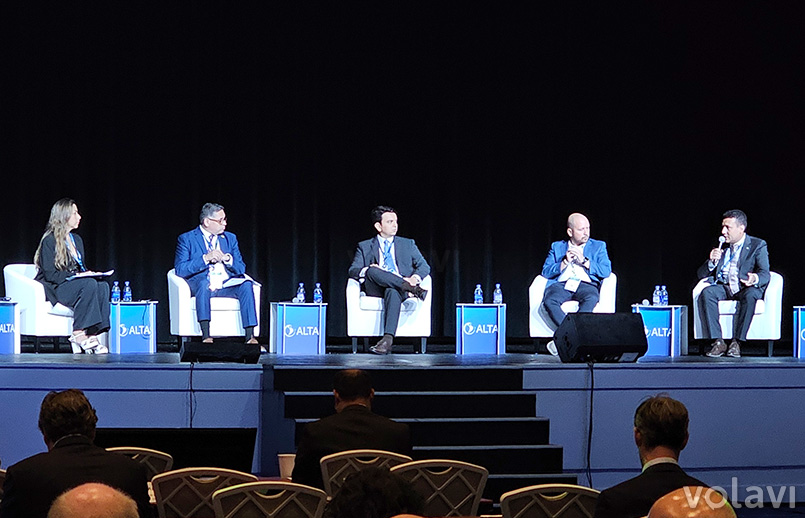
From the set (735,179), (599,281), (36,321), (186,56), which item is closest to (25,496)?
(36,321)

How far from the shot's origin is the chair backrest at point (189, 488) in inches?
133

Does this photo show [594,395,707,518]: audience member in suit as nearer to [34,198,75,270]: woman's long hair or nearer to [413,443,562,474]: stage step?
[413,443,562,474]: stage step

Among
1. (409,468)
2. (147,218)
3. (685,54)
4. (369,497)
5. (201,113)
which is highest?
(685,54)

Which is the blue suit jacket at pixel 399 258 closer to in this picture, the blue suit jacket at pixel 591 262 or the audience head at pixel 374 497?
the blue suit jacket at pixel 591 262

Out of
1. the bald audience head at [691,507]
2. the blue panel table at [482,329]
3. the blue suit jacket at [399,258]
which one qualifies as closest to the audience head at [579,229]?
the blue panel table at [482,329]

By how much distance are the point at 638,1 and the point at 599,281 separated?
108 inches

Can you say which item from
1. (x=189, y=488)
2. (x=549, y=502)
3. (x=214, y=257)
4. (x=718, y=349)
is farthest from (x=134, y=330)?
(x=549, y=502)

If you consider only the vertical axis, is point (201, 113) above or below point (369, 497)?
above

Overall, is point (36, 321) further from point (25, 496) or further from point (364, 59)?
point (25, 496)

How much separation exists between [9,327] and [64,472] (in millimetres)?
5309

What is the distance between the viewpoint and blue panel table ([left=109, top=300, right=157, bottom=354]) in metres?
8.38

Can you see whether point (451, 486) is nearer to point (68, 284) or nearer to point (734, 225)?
point (68, 284)

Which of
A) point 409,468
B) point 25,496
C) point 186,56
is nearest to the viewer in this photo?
point 25,496

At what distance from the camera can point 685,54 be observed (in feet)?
32.1
